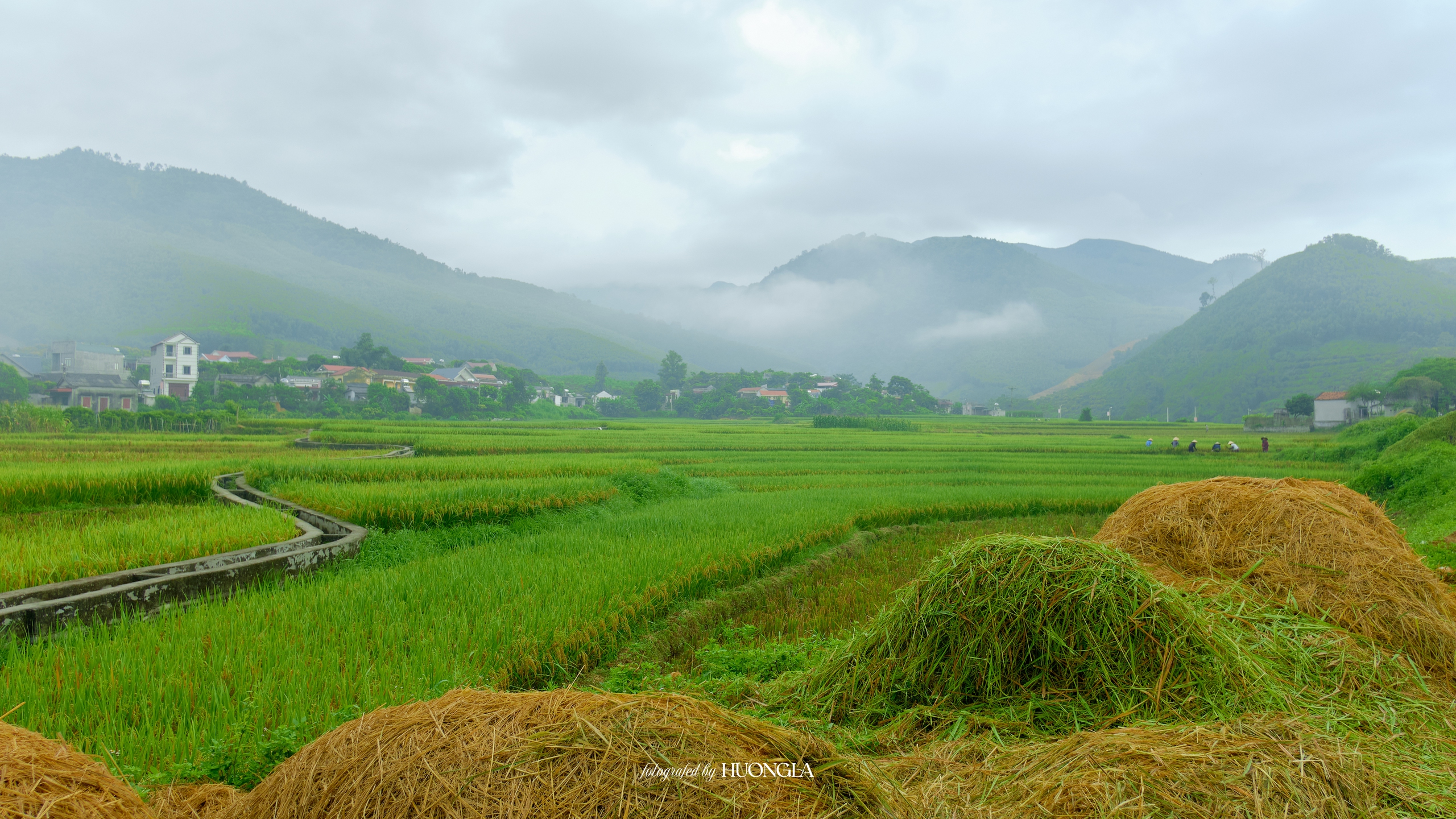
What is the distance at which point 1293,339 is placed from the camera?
315 feet

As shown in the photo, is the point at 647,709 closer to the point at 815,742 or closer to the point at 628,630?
the point at 815,742

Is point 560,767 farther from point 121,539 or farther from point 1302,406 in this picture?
point 1302,406

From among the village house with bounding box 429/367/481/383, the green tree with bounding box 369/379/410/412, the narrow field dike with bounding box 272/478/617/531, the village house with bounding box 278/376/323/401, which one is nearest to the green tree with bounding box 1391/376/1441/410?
the narrow field dike with bounding box 272/478/617/531

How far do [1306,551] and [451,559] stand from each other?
28.4ft

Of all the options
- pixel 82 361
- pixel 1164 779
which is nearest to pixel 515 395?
pixel 82 361

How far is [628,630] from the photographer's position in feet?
20.4

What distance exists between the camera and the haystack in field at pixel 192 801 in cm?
236

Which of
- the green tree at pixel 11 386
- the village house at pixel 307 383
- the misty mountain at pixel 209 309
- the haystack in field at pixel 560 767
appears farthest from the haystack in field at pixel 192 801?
the misty mountain at pixel 209 309

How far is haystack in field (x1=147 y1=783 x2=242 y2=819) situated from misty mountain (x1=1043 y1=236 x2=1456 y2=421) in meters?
109

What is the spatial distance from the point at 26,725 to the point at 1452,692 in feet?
28.4

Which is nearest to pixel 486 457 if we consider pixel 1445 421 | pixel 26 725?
pixel 26 725

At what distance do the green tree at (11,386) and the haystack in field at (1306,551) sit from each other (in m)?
47.6

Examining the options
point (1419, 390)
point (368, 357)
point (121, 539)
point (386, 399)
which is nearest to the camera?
point (121, 539)

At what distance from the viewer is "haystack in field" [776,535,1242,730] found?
3.42m
